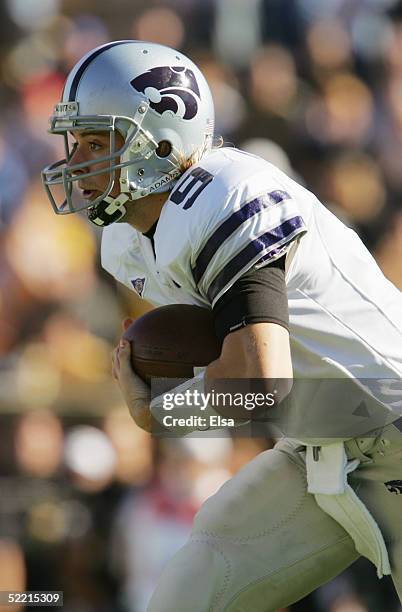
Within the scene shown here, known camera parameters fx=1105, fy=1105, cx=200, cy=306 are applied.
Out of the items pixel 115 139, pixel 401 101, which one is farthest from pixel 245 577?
pixel 401 101

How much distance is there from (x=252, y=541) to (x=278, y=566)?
0.22 feet

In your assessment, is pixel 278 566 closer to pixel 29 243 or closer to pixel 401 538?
pixel 401 538

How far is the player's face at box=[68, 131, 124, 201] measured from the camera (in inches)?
82.7

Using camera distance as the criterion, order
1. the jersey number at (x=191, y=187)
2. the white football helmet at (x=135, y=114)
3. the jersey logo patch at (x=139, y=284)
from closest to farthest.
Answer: the jersey number at (x=191, y=187) → the white football helmet at (x=135, y=114) → the jersey logo patch at (x=139, y=284)

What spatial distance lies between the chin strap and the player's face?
0.06ft

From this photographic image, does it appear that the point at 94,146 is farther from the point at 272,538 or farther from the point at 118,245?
the point at 272,538

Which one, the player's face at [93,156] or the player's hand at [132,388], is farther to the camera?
the player's face at [93,156]

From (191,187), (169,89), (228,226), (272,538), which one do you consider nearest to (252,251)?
(228,226)

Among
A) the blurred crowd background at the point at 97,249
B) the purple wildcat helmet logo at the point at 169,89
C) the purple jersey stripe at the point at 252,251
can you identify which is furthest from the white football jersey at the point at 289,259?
the blurred crowd background at the point at 97,249

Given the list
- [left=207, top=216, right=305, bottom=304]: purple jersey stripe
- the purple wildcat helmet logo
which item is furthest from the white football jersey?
the purple wildcat helmet logo

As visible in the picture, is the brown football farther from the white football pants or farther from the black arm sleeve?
the white football pants

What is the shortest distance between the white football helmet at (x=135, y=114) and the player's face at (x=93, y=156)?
0.05 ft

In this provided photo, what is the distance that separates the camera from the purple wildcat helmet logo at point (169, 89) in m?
2.08

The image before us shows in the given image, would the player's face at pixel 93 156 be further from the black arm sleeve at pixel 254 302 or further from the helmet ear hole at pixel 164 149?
the black arm sleeve at pixel 254 302
